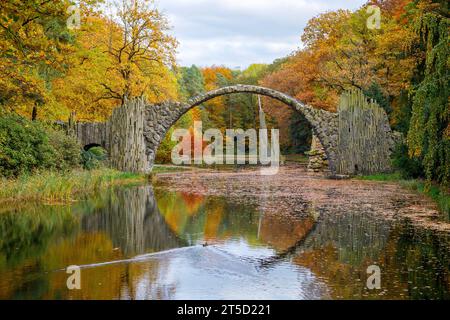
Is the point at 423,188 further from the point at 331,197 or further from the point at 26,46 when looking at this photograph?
the point at 26,46

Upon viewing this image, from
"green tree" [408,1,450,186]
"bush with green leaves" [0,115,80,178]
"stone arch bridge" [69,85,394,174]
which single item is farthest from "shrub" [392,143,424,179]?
"bush with green leaves" [0,115,80,178]

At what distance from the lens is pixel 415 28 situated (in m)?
10.6

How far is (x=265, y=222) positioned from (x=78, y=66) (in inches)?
468

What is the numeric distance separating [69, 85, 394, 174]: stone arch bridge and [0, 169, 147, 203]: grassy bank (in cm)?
386

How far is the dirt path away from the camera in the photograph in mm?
10672

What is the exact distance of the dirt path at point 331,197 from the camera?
35.0 feet

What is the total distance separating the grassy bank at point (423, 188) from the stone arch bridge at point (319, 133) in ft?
2.52

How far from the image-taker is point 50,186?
12.7 meters

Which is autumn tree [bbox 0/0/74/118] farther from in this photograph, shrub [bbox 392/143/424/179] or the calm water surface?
shrub [bbox 392/143/424/179]

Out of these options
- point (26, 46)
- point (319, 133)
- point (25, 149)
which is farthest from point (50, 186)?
point (319, 133)

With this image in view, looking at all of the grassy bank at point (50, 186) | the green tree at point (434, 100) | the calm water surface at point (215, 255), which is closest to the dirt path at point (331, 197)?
the calm water surface at point (215, 255)

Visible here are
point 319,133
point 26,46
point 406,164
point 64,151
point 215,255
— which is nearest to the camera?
point 215,255

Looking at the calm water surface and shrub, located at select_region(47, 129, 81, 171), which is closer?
the calm water surface

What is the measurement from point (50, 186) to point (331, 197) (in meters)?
7.04
